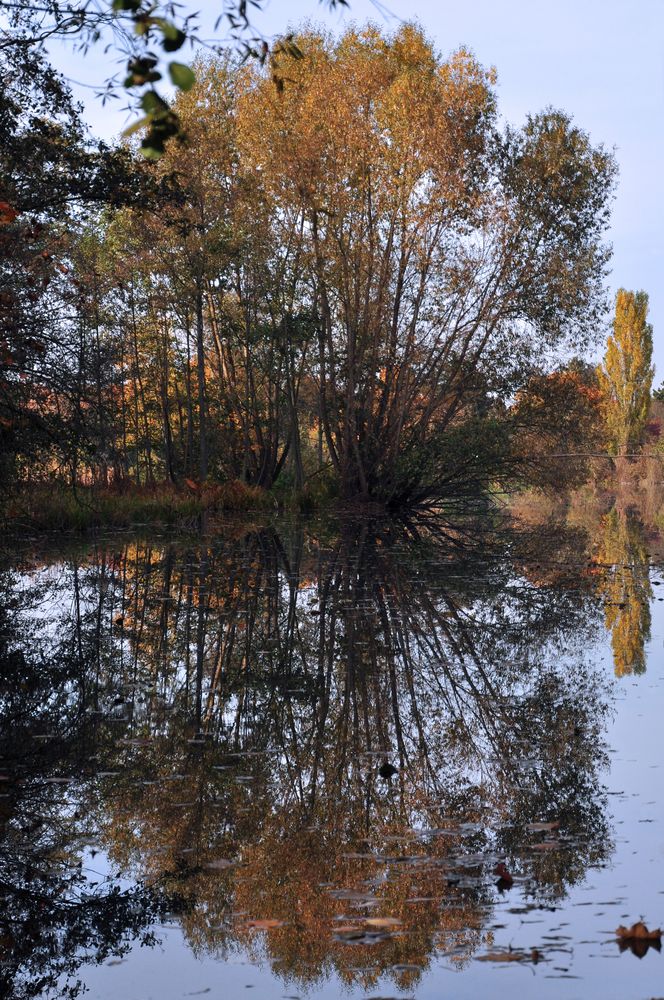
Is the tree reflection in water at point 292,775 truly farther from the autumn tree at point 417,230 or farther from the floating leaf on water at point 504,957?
the autumn tree at point 417,230

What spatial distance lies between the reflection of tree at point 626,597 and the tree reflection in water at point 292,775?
0.99ft

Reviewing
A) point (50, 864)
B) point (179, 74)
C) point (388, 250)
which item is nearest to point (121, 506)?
point (388, 250)

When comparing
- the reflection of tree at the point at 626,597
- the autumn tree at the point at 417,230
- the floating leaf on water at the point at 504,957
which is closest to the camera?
the floating leaf on water at the point at 504,957

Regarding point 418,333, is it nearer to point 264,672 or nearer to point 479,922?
point 264,672

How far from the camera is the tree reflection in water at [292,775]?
10.4 feet

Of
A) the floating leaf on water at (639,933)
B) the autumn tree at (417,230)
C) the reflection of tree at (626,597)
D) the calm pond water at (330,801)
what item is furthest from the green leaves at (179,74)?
the autumn tree at (417,230)

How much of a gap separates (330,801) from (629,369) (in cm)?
5253

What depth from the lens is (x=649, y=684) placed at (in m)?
6.65

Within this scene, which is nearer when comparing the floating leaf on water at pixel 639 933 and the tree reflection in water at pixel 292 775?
the floating leaf on water at pixel 639 933

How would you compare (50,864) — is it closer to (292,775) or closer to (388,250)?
(292,775)

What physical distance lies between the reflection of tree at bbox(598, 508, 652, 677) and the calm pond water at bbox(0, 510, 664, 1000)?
6 centimetres

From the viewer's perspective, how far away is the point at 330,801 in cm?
429

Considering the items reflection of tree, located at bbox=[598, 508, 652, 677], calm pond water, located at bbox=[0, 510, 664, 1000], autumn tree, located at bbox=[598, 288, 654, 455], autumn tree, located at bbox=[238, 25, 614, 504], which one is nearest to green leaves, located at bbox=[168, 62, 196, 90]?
calm pond water, located at bbox=[0, 510, 664, 1000]

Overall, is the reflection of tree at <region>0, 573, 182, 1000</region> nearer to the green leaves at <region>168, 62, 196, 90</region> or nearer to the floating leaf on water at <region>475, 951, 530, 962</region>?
the floating leaf on water at <region>475, 951, 530, 962</region>
